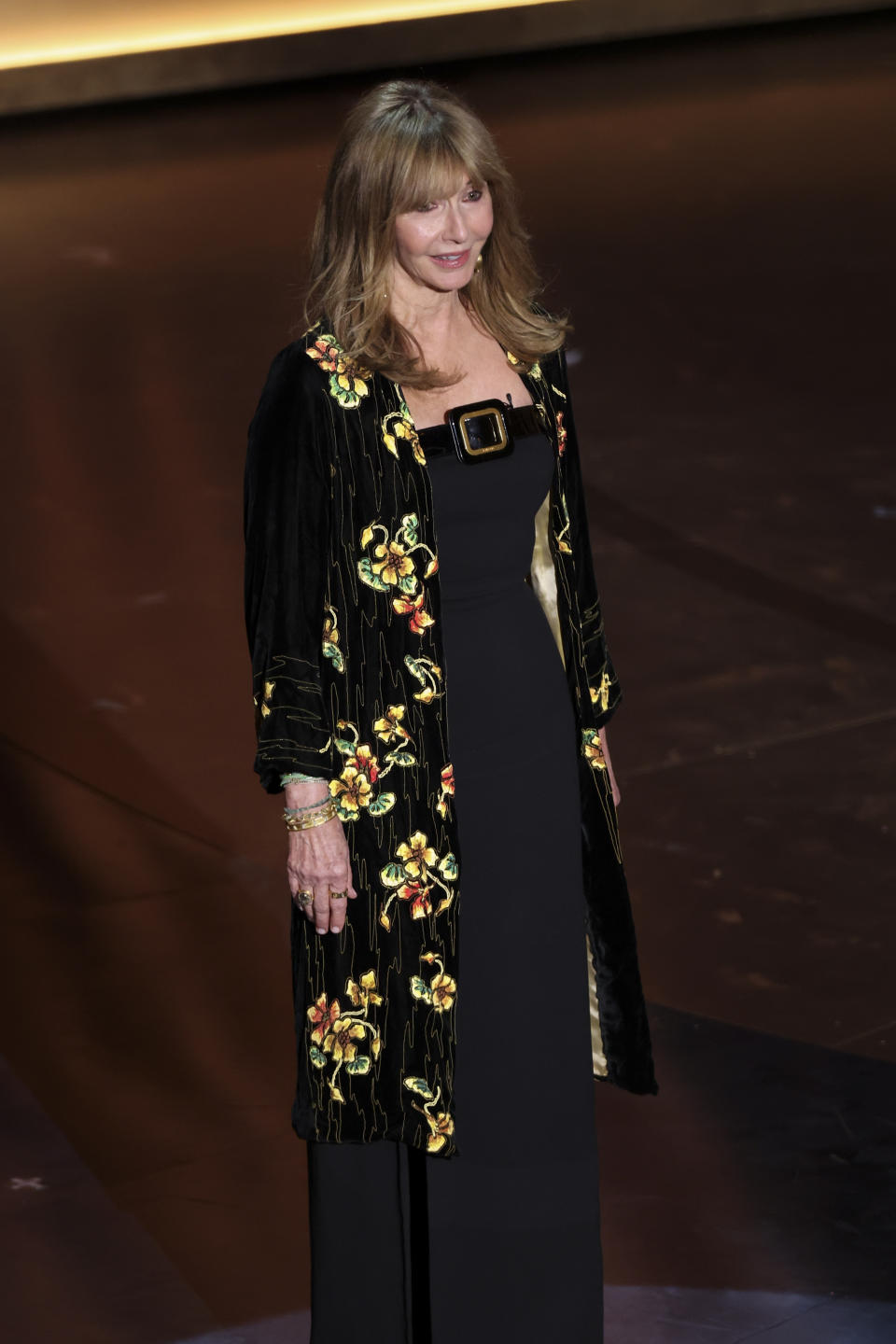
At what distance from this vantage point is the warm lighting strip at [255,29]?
14.0m

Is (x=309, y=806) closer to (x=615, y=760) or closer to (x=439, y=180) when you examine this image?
(x=439, y=180)

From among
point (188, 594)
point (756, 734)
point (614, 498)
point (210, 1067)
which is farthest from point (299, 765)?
point (614, 498)

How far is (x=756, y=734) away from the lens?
4.58m

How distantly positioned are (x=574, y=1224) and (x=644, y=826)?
6.13ft

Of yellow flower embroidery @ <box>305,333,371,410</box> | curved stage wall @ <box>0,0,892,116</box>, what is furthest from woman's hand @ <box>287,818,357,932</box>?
curved stage wall @ <box>0,0,892,116</box>

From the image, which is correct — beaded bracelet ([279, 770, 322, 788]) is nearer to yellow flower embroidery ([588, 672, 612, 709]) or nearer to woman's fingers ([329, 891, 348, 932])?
woman's fingers ([329, 891, 348, 932])

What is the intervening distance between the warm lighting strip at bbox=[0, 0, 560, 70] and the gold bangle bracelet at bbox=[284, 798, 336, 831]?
42.1ft

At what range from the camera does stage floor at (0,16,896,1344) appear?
2873mm

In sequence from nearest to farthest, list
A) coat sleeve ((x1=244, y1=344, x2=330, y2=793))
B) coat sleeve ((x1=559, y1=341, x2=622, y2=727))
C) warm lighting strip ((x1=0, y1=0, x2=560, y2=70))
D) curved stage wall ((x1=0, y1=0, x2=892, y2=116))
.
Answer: coat sleeve ((x1=244, y1=344, x2=330, y2=793)) < coat sleeve ((x1=559, y1=341, x2=622, y2=727)) < curved stage wall ((x1=0, y1=0, x2=892, y2=116)) < warm lighting strip ((x1=0, y1=0, x2=560, y2=70))

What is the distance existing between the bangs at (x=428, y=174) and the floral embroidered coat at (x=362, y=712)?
0.59 feet

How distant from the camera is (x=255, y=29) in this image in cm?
1422

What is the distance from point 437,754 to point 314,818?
169mm

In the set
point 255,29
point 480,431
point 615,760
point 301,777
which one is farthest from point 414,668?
point 255,29

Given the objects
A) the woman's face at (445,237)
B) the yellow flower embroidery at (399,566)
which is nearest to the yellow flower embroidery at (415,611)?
the yellow flower embroidery at (399,566)
